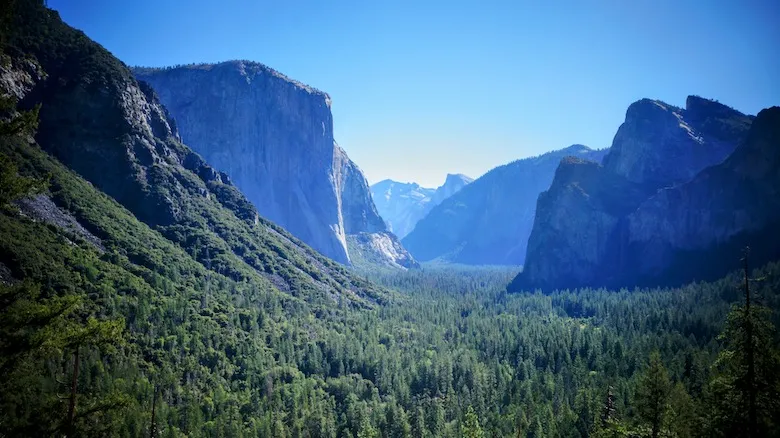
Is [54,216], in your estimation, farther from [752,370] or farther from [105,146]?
[752,370]

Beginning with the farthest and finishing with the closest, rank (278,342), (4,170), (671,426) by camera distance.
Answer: (278,342) < (671,426) < (4,170)

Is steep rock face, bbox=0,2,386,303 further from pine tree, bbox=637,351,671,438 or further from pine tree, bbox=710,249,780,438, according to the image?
pine tree, bbox=710,249,780,438

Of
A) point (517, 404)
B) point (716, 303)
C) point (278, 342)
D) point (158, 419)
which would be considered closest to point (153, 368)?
point (158, 419)

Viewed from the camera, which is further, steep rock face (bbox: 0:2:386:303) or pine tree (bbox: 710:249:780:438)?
steep rock face (bbox: 0:2:386:303)

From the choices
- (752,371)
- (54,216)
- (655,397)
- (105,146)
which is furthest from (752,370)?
(105,146)

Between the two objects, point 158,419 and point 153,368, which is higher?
point 153,368

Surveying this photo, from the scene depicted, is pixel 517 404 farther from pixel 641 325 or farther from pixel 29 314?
pixel 29 314

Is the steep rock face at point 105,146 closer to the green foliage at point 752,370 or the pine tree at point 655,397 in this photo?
the pine tree at point 655,397

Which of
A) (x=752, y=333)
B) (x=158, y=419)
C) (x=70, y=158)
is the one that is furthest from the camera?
(x=70, y=158)

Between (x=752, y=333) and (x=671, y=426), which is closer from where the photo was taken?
(x=752, y=333)

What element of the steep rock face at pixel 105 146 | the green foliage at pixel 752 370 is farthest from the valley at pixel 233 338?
the steep rock face at pixel 105 146

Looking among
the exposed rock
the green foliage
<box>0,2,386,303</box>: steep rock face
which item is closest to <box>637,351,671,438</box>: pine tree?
the green foliage
